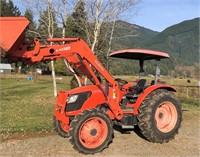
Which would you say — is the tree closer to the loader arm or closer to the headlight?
the loader arm

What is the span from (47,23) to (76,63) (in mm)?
13596

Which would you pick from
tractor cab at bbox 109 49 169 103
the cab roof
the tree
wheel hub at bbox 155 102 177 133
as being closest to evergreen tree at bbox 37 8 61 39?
the tree

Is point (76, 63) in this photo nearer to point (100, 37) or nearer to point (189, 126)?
point (189, 126)

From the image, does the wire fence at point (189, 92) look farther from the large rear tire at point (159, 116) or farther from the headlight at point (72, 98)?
the headlight at point (72, 98)

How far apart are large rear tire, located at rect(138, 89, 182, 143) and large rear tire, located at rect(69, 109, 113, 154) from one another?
Answer: 1.01 metres

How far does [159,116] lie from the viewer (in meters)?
8.75

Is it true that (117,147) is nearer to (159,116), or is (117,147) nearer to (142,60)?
(159,116)

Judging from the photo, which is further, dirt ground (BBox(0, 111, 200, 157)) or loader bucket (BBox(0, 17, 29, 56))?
dirt ground (BBox(0, 111, 200, 157))

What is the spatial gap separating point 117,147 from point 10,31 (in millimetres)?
3510

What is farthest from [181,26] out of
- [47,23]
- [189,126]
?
[189,126]

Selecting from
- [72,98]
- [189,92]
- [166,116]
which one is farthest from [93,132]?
[189,92]

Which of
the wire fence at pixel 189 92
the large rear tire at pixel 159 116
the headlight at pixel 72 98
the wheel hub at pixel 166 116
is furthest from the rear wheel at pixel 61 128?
the wire fence at pixel 189 92

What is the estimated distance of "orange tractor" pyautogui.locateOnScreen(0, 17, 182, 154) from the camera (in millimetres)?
7398

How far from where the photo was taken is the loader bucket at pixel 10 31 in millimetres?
7018
